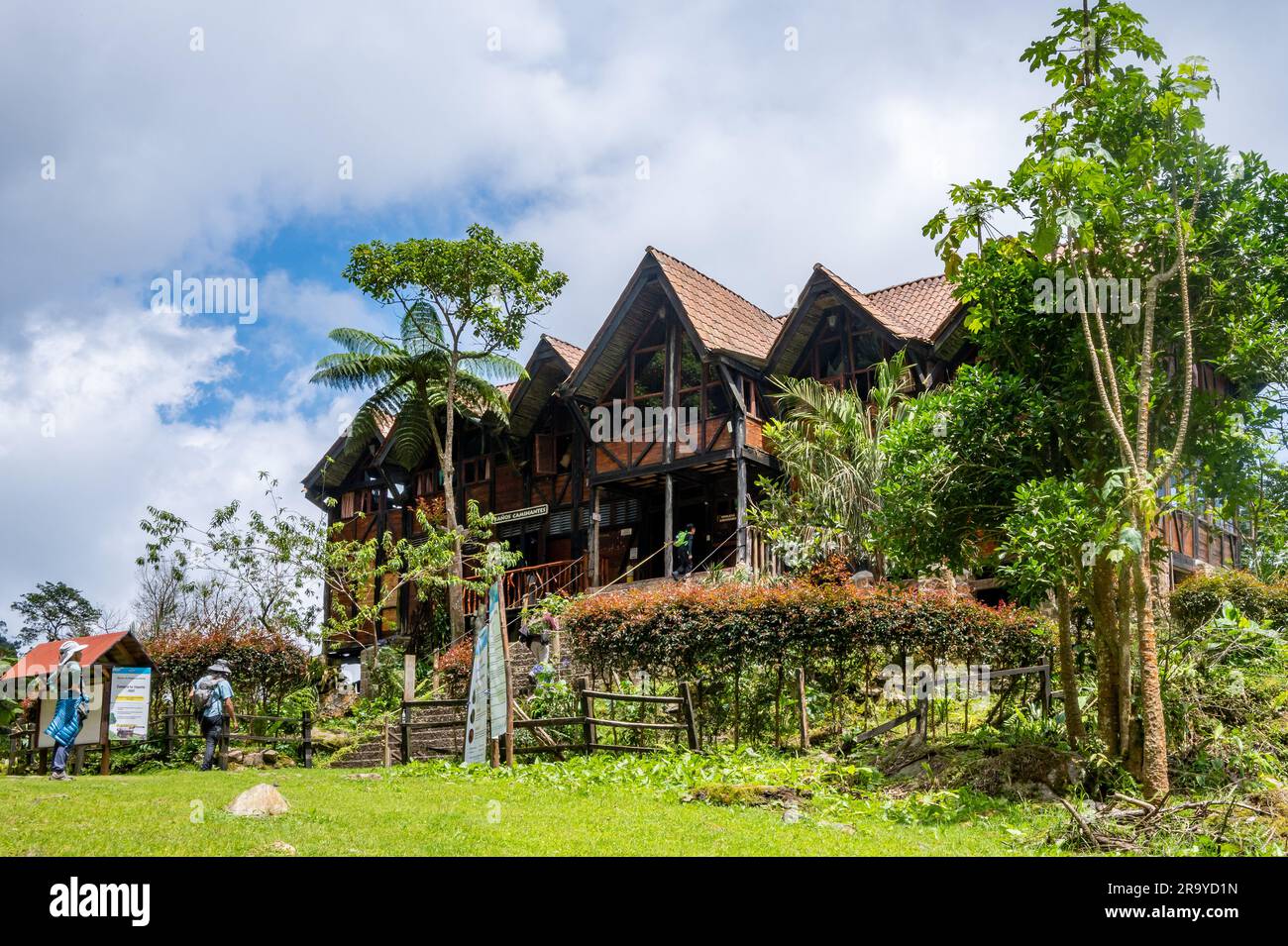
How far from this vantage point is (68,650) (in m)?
15.5

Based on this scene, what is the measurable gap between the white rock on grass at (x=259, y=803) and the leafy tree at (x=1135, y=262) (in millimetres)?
7281

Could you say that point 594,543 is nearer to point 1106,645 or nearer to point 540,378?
point 540,378

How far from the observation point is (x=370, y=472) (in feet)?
108

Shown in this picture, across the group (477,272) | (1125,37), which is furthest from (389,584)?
(1125,37)

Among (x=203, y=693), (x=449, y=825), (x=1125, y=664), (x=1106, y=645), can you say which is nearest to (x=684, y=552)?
(x=203, y=693)

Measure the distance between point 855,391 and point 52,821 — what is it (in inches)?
636

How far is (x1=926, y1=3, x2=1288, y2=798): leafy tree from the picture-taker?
34.0ft

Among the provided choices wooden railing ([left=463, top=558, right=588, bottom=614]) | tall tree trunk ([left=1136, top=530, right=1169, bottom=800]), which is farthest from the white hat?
tall tree trunk ([left=1136, top=530, right=1169, bottom=800])

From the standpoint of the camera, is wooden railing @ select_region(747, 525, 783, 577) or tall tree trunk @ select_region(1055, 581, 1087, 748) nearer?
tall tree trunk @ select_region(1055, 581, 1087, 748)

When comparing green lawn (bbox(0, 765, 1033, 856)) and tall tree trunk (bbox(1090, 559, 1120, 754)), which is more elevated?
tall tree trunk (bbox(1090, 559, 1120, 754))

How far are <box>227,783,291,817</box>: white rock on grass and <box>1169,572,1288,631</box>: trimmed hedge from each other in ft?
41.2

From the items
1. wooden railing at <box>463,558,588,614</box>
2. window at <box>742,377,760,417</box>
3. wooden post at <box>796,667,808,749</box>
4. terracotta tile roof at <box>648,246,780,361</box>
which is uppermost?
terracotta tile roof at <box>648,246,780,361</box>

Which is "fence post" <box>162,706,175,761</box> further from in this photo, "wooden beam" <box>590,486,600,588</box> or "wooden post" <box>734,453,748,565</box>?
"wooden post" <box>734,453,748,565</box>
